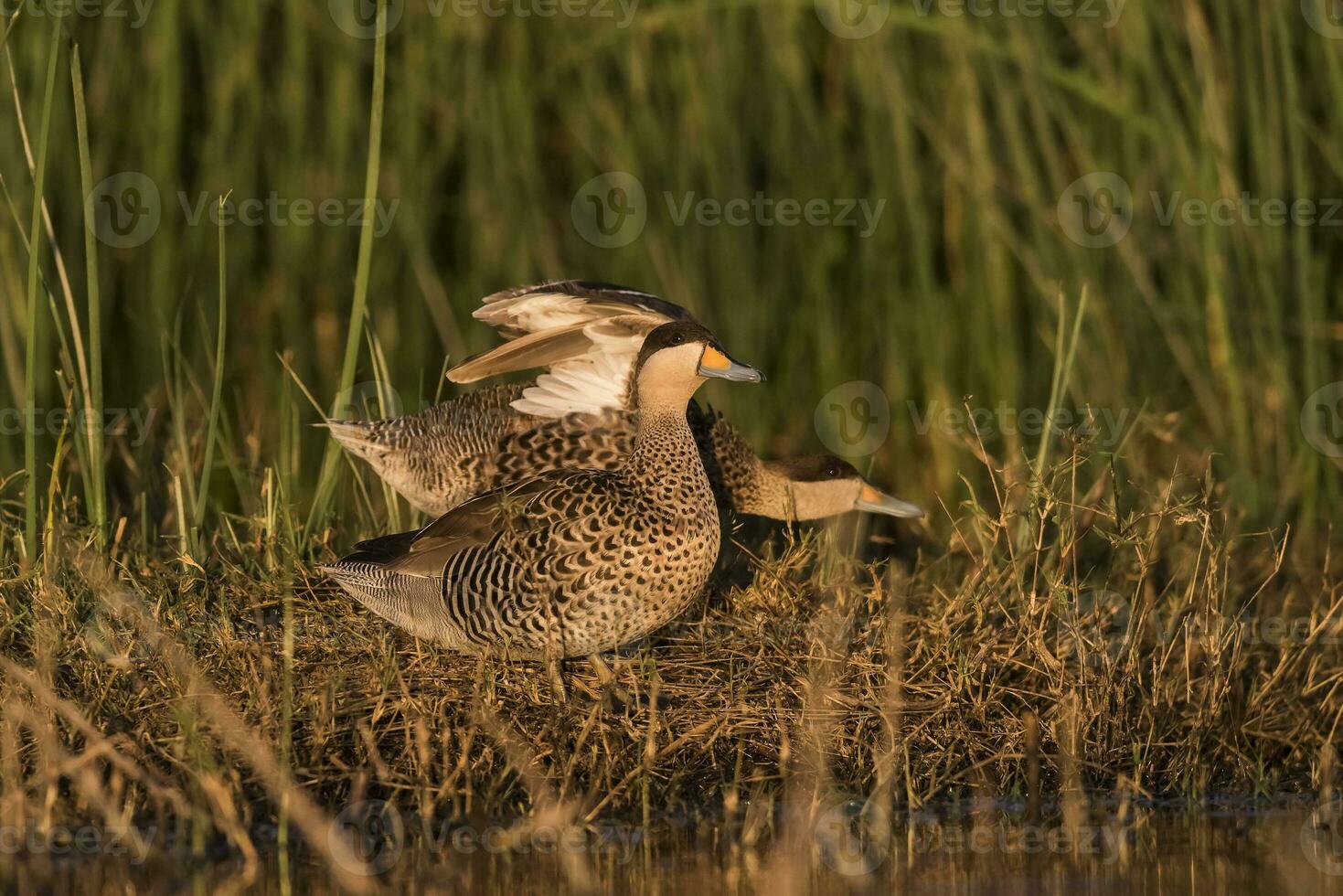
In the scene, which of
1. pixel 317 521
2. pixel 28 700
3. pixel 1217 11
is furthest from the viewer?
pixel 1217 11

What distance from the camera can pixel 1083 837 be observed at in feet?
14.0

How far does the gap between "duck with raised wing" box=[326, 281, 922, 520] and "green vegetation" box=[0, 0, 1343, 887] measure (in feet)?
0.82

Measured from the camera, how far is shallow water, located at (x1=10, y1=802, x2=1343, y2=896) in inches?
150

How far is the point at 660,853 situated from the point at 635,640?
127cm

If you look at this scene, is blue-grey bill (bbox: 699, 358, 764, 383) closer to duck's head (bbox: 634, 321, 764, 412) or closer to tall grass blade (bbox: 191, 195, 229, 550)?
duck's head (bbox: 634, 321, 764, 412)

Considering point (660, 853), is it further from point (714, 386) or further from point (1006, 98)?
point (714, 386)

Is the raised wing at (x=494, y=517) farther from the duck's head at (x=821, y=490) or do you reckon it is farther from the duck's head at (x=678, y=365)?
the duck's head at (x=821, y=490)

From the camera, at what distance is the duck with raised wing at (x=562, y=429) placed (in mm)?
5695

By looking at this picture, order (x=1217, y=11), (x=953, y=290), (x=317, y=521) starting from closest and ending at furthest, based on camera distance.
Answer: (x=317, y=521) → (x=1217, y=11) → (x=953, y=290)

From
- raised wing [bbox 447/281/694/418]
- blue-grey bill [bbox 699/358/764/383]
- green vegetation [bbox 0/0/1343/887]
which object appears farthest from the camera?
raised wing [bbox 447/281/694/418]

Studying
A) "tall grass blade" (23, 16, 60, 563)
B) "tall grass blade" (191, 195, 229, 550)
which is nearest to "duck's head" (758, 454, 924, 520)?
"tall grass blade" (191, 195, 229, 550)

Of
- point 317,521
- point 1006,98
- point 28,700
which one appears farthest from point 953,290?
point 28,700

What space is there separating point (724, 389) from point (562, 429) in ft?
7.84

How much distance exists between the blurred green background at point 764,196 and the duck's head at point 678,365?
5.82 ft
